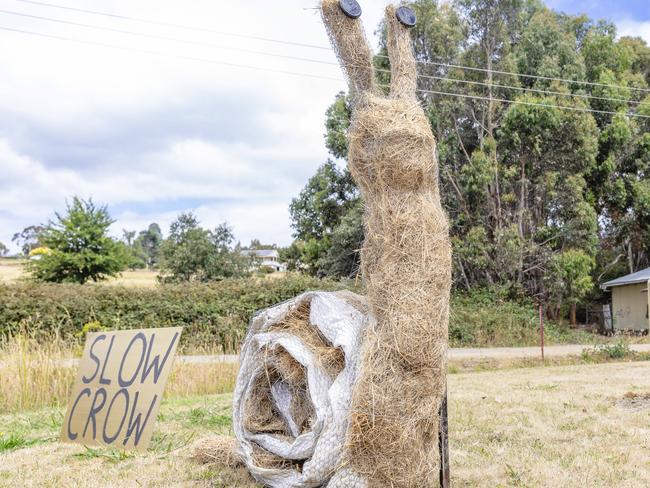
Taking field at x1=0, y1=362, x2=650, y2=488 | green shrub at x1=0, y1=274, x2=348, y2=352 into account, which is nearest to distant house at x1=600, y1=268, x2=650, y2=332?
green shrub at x1=0, y1=274, x2=348, y2=352

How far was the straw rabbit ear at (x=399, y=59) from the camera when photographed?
12.7ft

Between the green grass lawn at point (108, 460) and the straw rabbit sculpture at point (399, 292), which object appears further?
the green grass lawn at point (108, 460)

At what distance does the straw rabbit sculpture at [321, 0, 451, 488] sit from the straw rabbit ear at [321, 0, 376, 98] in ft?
0.12

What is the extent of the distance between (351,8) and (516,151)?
702 inches

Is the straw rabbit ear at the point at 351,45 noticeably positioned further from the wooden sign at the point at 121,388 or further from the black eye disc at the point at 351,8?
the wooden sign at the point at 121,388

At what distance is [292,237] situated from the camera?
24.2m

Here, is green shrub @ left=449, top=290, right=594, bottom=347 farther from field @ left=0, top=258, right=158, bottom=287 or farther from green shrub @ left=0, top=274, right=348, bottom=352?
field @ left=0, top=258, right=158, bottom=287

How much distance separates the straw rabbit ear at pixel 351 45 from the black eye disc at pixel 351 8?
0.05 feet

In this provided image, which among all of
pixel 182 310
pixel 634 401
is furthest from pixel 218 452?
pixel 182 310

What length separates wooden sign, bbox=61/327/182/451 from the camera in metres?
4.84

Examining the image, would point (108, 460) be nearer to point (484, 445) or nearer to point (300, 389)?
point (300, 389)

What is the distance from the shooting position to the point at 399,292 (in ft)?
11.3

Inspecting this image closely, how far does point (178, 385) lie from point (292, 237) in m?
15.8

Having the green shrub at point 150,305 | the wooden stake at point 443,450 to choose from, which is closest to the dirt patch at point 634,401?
the wooden stake at point 443,450
